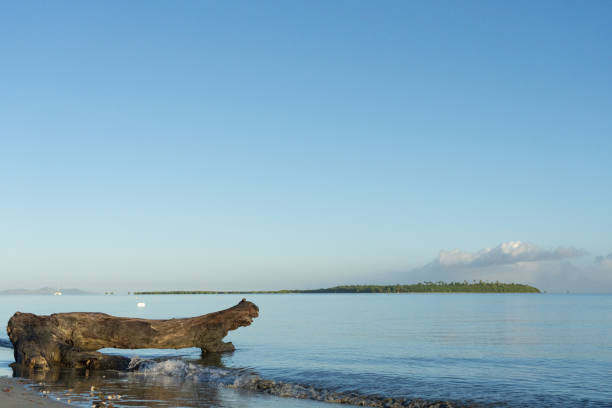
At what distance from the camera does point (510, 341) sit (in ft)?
107

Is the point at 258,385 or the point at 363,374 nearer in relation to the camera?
the point at 258,385

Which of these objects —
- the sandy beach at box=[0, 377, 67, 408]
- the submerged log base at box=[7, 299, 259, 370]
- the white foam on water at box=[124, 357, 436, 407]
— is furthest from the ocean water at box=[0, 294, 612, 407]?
the submerged log base at box=[7, 299, 259, 370]

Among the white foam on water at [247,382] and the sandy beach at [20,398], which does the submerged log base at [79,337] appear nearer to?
the white foam on water at [247,382]

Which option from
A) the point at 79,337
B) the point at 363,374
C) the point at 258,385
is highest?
the point at 79,337

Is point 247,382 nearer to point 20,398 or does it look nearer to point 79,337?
point 20,398

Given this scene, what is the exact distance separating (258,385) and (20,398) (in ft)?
23.0

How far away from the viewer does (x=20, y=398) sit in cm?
1266

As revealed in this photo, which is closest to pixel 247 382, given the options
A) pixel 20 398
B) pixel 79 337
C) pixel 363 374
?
pixel 363 374

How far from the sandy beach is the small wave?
5.52 meters

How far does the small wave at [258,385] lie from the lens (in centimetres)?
1490

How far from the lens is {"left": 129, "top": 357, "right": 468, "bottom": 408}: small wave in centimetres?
1490

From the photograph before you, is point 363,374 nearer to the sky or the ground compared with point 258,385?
nearer to the ground

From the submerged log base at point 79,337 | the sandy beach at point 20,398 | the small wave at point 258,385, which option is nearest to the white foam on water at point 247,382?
the small wave at point 258,385

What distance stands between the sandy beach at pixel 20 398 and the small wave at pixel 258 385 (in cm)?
552
